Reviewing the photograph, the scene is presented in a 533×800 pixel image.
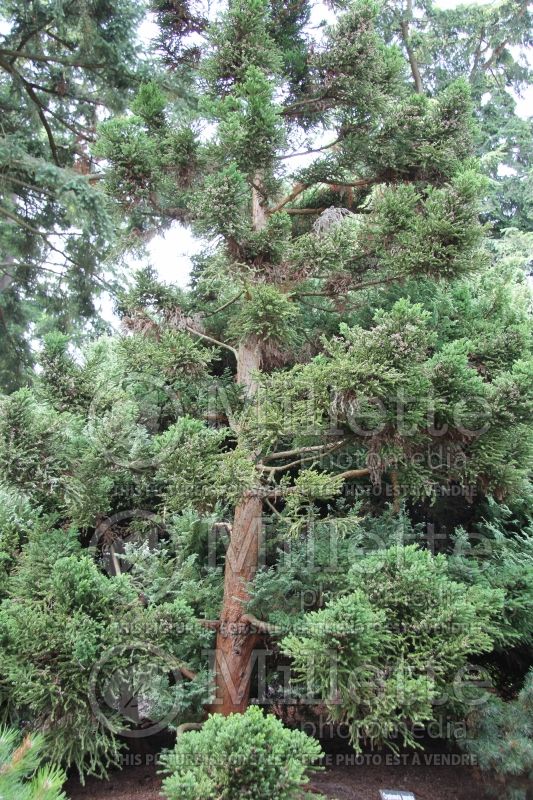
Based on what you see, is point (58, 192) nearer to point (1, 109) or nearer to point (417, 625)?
point (1, 109)

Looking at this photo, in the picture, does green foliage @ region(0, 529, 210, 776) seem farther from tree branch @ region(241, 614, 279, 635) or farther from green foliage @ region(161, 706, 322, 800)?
green foliage @ region(161, 706, 322, 800)

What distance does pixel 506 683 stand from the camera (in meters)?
5.15

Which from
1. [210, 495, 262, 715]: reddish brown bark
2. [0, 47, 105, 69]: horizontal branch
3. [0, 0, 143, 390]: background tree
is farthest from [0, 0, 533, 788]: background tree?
[0, 47, 105, 69]: horizontal branch

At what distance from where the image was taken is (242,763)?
2832 mm

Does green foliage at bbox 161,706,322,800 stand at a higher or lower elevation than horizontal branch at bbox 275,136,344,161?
lower

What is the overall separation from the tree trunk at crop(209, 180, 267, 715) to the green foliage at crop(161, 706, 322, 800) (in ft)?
4.07

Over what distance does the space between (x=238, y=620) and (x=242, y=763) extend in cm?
152

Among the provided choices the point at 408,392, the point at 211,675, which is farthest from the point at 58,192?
the point at 211,675

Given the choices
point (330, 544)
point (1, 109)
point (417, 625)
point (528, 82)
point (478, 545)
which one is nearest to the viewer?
point (417, 625)

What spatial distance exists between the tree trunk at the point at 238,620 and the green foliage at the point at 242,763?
1241 millimetres

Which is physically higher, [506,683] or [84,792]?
[506,683]

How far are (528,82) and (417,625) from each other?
46.8ft

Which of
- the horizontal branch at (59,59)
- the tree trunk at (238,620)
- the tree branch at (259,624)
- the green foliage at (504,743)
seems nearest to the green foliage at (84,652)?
the tree trunk at (238,620)

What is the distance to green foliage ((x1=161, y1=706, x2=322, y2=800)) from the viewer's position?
9.16ft
